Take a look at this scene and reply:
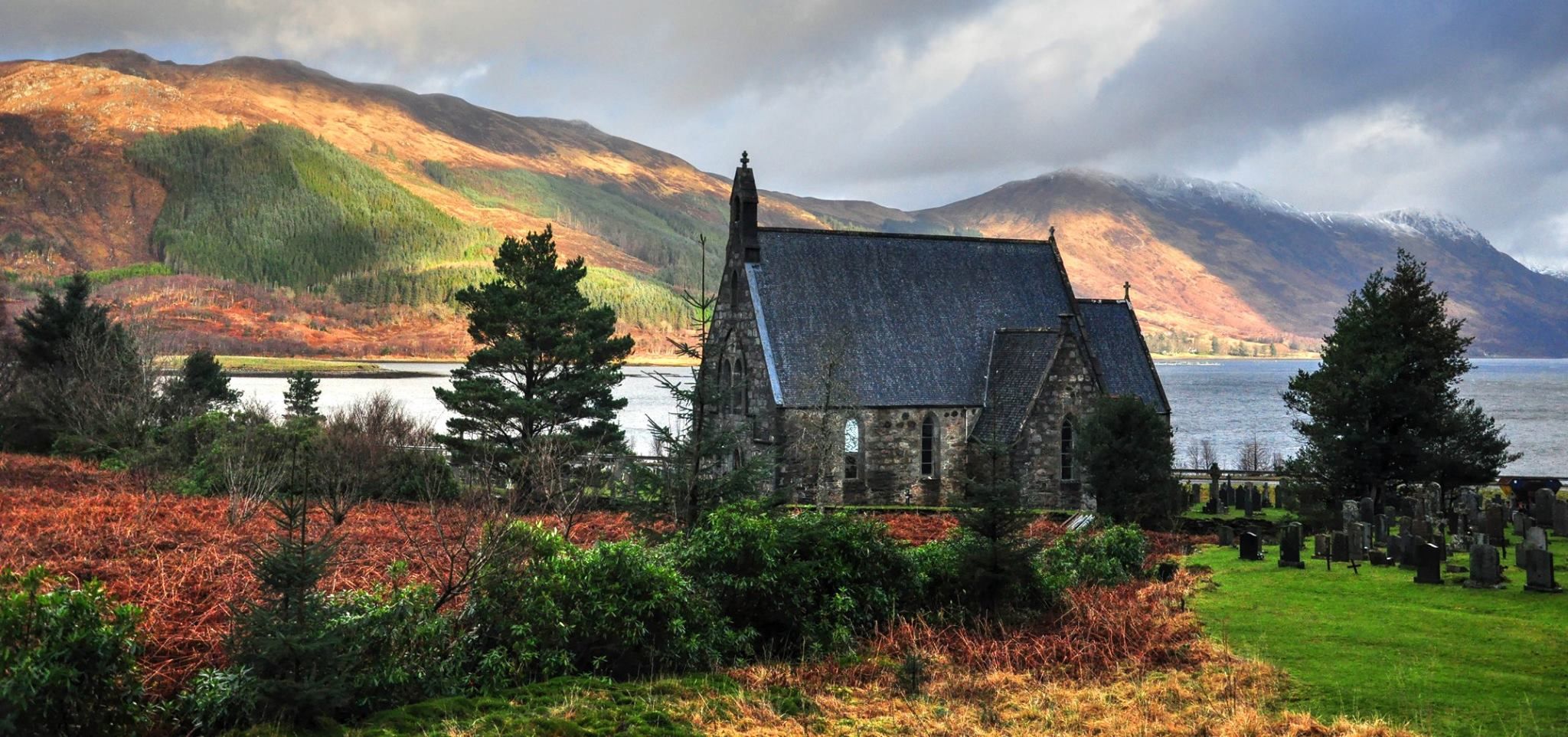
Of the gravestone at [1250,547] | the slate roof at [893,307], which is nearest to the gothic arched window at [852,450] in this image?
the slate roof at [893,307]

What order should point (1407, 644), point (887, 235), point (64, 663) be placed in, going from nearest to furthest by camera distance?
point (64, 663) → point (1407, 644) → point (887, 235)

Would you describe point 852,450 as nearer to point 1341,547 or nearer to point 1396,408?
point 1396,408

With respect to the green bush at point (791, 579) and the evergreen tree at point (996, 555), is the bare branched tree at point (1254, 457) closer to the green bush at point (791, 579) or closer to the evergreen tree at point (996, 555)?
the evergreen tree at point (996, 555)

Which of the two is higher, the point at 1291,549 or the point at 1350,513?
the point at 1350,513

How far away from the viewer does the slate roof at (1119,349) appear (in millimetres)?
39312

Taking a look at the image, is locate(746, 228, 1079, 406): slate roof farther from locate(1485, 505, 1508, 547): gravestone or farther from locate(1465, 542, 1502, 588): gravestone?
locate(1465, 542, 1502, 588): gravestone

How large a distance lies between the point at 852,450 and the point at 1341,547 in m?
17.8

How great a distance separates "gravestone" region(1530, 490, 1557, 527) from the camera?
81.6ft

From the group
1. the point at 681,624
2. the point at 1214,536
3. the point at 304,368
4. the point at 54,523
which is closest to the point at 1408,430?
the point at 1214,536

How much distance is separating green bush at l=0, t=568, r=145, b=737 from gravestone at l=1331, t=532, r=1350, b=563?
64.4 ft

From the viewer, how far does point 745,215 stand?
124 ft

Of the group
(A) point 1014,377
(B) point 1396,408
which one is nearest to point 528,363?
(A) point 1014,377

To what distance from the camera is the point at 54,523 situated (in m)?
15.4

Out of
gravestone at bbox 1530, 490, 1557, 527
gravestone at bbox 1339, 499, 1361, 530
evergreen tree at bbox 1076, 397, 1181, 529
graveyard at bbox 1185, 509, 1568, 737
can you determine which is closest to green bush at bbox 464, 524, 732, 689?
graveyard at bbox 1185, 509, 1568, 737
